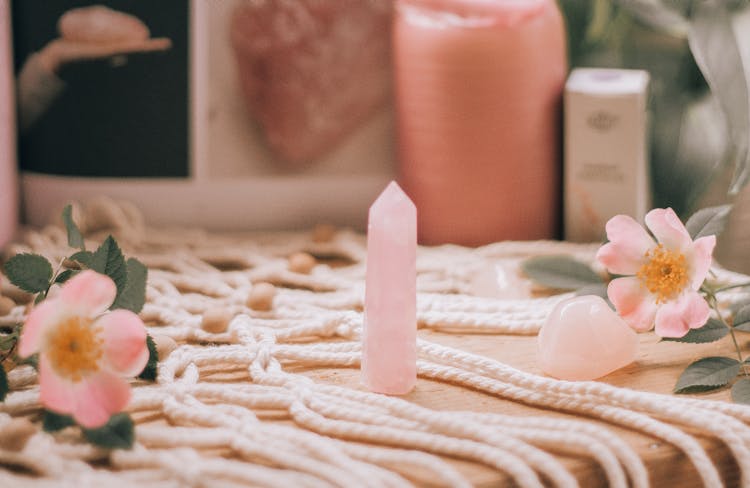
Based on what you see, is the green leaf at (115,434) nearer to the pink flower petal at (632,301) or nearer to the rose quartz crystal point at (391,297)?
the rose quartz crystal point at (391,297)

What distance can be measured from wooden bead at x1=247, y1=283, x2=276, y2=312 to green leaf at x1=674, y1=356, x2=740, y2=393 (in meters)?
0.27

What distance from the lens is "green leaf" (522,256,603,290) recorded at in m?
0.68

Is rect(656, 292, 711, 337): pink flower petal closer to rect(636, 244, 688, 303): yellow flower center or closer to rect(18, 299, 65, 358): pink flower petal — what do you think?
rect(636, 244, 688, 303): yellow flower center

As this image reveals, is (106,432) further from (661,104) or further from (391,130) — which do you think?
(661,104)

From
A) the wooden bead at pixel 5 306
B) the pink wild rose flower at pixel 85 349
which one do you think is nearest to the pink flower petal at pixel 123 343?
the pink wild rose flower at pixel 85 349

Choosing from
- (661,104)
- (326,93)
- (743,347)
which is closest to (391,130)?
(326,93)

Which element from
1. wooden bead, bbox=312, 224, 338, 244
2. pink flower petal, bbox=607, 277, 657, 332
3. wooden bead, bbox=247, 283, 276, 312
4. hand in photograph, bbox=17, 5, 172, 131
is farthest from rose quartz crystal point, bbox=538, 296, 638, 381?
hand in photograph, bbox=17, 5, 172, 131

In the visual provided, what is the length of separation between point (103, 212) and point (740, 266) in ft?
1.61

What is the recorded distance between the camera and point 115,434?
450mm

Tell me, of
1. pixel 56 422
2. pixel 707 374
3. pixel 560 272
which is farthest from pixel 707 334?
pixel 56 422

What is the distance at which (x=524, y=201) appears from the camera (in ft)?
2.66

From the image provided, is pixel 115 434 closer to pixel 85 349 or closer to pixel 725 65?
pixel 85 349

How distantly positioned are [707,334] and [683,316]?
3 centimetres

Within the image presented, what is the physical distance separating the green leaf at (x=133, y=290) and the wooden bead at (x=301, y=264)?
0.70ft
